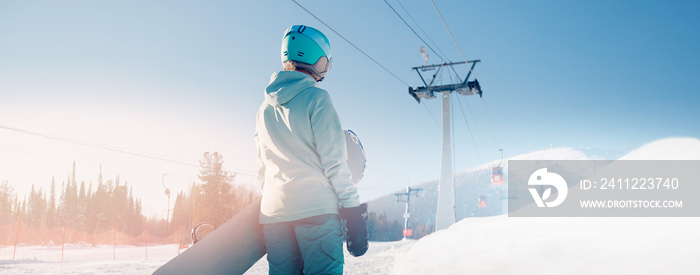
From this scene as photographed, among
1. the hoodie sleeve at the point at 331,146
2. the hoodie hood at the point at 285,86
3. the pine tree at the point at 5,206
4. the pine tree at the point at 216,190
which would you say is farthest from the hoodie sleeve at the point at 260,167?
the pine tree at the point at 5,206

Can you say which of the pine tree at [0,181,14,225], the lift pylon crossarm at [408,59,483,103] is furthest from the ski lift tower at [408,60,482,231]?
the pine tree at [0,181,14,225]

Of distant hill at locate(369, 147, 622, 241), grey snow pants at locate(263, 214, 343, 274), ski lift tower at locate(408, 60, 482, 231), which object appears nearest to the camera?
grey snow pants at locate(263, 214, 343, 274)

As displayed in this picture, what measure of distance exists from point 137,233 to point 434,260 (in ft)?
315

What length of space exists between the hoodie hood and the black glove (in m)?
0.63

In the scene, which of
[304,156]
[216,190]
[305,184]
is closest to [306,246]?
[305,184]

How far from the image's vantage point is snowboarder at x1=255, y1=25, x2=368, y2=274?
1.72 m

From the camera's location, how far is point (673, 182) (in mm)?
7598

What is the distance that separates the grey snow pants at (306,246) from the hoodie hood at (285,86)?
60 centimetres

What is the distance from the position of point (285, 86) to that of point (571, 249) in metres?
3.76

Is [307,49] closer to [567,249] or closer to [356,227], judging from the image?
[356,227]

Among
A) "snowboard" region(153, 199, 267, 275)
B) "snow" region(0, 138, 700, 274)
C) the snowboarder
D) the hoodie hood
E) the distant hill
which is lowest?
the distant hill

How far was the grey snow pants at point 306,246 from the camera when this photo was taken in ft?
5.53

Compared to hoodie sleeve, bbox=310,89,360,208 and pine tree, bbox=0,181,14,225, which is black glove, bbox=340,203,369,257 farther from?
pine tree, bbox=0,181,14,225

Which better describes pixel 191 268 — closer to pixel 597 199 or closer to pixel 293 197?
pixel 293 197
